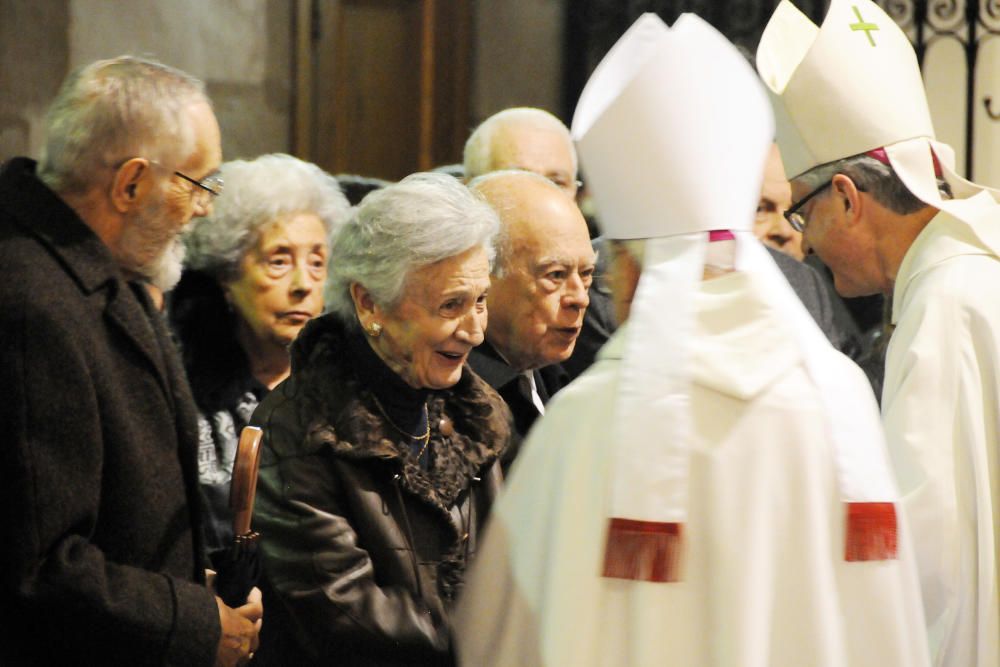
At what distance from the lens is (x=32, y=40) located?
22.6ft

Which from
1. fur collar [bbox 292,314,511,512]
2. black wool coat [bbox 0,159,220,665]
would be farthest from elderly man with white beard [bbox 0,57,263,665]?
fur collar [bbox 292,314,511,512]

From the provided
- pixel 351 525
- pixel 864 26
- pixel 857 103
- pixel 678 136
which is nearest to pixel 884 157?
pixel 857 103

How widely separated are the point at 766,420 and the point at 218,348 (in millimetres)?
2224

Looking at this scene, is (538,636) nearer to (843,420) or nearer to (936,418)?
(843,420)

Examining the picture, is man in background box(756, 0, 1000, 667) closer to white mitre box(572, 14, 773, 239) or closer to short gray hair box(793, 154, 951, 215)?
short gray hair box(793, 154, 951, 215)

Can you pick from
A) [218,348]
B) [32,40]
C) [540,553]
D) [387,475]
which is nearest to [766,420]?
[540,553]

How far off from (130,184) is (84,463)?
601 millimetres

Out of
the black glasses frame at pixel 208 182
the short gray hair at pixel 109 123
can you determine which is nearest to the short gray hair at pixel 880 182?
the black glasses frame at pixel 208 182

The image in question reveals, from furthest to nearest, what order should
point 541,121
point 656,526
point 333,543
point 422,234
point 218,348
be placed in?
point 541,121 < point 218,348 < point 422,234 < point 333,543 < point 656,526

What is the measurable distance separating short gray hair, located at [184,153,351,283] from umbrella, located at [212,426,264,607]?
61.7 inches

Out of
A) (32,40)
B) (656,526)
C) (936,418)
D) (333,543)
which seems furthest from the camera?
(32,40)

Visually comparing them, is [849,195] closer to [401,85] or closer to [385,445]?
[385,445]

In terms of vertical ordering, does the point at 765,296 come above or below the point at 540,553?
above

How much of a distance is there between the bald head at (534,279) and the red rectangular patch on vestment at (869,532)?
56.5 inches
